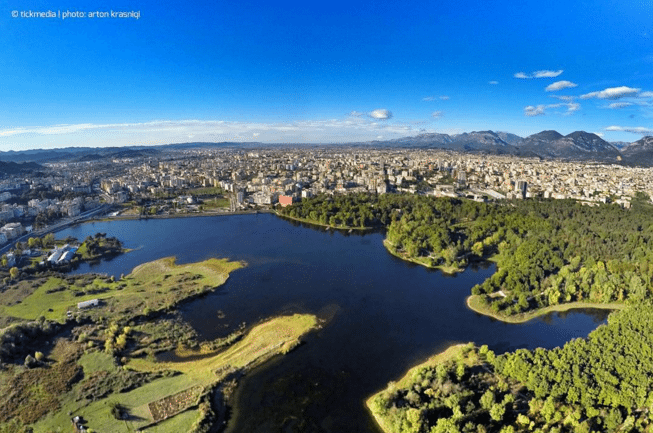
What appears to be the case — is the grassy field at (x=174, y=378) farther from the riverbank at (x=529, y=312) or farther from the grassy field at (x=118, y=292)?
the riverbank at (x=529, y=312)

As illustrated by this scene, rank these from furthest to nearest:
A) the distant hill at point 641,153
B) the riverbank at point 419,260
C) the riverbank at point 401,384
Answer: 1. the distant hill at point 641,153
2. the riverbank at point 419,260
3. the riverbank at point 401,384

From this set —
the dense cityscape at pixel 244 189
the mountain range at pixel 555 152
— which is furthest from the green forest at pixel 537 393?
the mountain range at pixel 555 152

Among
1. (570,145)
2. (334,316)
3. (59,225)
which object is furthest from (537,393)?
(570,145)

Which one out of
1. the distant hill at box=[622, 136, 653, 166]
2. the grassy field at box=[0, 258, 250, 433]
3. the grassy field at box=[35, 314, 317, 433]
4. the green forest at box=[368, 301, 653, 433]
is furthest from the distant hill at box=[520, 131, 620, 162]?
the grassy field at box=[0, 258, 250, 433]

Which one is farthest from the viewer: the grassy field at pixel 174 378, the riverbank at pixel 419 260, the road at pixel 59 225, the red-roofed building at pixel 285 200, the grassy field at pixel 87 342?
the red-roofed building at pixel 285 200

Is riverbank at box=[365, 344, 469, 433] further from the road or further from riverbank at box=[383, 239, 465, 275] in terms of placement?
the road
